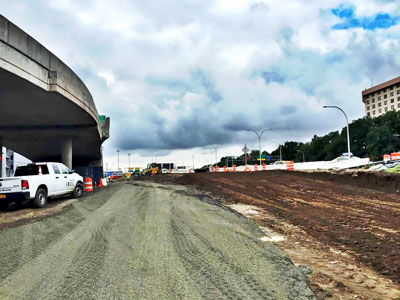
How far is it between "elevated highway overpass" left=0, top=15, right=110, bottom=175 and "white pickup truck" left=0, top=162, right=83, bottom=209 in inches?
154

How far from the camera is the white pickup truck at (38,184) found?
12.8m

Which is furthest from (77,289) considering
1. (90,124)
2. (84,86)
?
(90,124)

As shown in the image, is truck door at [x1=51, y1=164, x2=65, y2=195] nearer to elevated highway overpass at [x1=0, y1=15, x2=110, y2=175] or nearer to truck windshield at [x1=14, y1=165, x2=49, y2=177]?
truck windshield at [x1=14, y1=165, x2=49, y2=177]

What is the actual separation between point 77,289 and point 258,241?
3727 mm

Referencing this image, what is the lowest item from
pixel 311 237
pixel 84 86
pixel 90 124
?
pixel 311 237

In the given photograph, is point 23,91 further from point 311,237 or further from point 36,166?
point 311,237

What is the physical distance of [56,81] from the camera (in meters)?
15.7

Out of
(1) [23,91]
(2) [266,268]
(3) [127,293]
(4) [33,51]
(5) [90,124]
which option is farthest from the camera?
(5) [90,124]

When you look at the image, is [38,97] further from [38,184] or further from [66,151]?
[66,151]

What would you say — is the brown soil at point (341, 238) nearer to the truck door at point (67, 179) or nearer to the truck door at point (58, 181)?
the truck door at point (58, 181)

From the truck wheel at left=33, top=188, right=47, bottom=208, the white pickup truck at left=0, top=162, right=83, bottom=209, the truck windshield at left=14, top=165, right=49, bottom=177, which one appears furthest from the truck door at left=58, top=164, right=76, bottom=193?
the truck wheel at left=33, top=188, right=47, bottom=208

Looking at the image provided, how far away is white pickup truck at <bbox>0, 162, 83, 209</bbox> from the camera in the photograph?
12.8 m

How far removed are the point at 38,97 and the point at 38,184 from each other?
17.9 feet

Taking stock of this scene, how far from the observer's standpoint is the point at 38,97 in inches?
658
